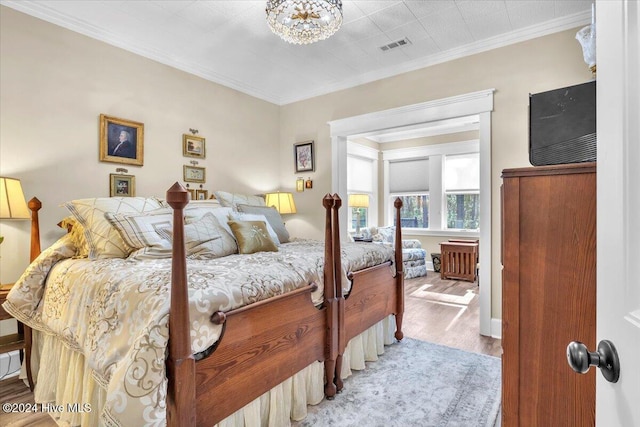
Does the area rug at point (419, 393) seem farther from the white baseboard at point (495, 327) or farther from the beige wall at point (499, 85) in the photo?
the beige wall at point (499, 85)

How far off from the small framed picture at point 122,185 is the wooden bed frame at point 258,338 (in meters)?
0.65

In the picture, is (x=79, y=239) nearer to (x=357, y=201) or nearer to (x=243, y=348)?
(x=243, y=348)

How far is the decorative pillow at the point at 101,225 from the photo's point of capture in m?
2.13

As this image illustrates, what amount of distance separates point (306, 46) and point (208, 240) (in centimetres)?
213

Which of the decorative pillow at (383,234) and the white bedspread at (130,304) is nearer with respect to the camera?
the white bedspread at (130,304)

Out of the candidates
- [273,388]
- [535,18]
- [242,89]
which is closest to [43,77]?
[242,89]

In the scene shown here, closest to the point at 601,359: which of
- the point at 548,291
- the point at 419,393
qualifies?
the point at 548,291

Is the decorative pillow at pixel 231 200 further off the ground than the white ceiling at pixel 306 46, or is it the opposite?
the white ceiling at pixel 306 46

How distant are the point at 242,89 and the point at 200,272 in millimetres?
3130

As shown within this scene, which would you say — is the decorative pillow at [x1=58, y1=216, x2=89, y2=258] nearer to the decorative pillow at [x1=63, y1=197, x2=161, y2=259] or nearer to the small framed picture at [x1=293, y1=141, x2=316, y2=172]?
the decorative pillow at [x1=63, y1=197, x2=161, y2=259]

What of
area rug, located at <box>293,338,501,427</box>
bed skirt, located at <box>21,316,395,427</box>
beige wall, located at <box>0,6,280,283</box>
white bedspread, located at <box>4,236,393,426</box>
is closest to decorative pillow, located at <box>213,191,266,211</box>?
beige wall, located at <box>0,6,280,283</box>

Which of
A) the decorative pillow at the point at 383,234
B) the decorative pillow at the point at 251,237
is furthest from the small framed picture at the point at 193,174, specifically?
the decorative pillow at the point at 383,234

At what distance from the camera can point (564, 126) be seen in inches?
47.1

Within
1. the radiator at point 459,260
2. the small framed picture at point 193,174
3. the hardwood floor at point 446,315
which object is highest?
the small framed picture at point 193,174
